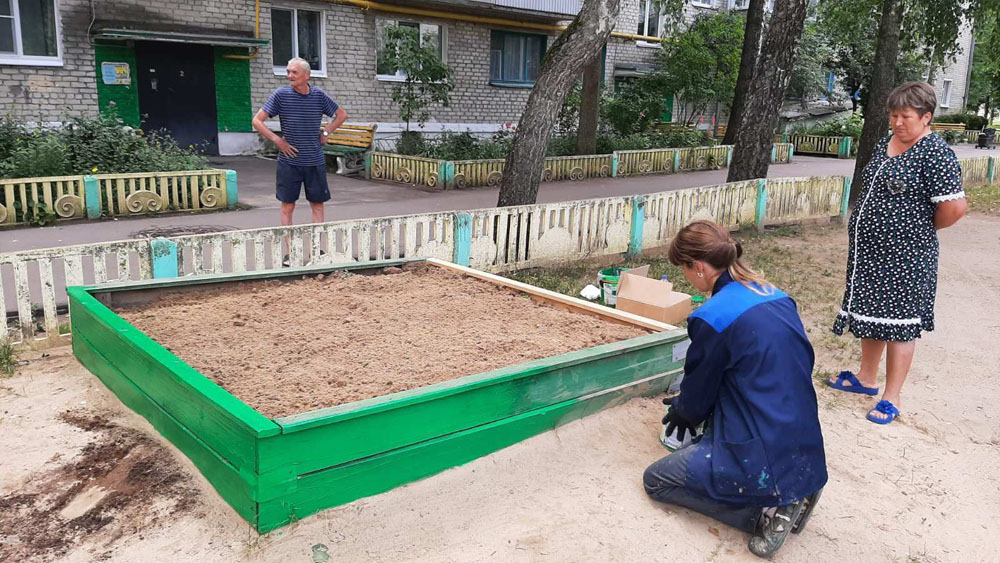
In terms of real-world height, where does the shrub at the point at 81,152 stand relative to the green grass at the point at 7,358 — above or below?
above

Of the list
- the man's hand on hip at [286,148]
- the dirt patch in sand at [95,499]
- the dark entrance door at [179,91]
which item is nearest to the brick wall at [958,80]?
the dark entrance door at [179,91]

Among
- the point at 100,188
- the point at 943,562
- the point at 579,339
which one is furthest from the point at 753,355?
the point at 100,188

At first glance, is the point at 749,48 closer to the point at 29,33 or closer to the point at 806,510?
the point at 29,33

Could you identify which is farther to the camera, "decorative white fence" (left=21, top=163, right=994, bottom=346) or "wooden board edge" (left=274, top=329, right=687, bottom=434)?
"decorative white fence" (left=21, top=163, right=994, bottom=346)

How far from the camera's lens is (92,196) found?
375 inches

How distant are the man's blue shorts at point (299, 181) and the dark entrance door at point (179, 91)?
987cm

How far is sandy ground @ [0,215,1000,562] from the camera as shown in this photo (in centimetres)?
298

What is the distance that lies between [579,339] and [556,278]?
9.55 ft

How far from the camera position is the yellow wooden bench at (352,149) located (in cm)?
1531

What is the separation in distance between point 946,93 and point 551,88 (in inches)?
1610

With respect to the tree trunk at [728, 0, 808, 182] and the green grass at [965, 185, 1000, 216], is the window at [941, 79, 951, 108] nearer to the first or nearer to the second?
the green grass at [965, 185, 1000, 216]

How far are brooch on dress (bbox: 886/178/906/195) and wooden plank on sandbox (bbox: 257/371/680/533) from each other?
200 cm

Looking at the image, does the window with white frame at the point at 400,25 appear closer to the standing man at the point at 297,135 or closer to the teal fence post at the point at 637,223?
the teal fence post at the point at 637,223

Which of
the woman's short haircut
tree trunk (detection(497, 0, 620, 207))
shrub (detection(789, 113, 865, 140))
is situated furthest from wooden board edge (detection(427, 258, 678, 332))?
shrub (detection(789, 113, 865, 140))
